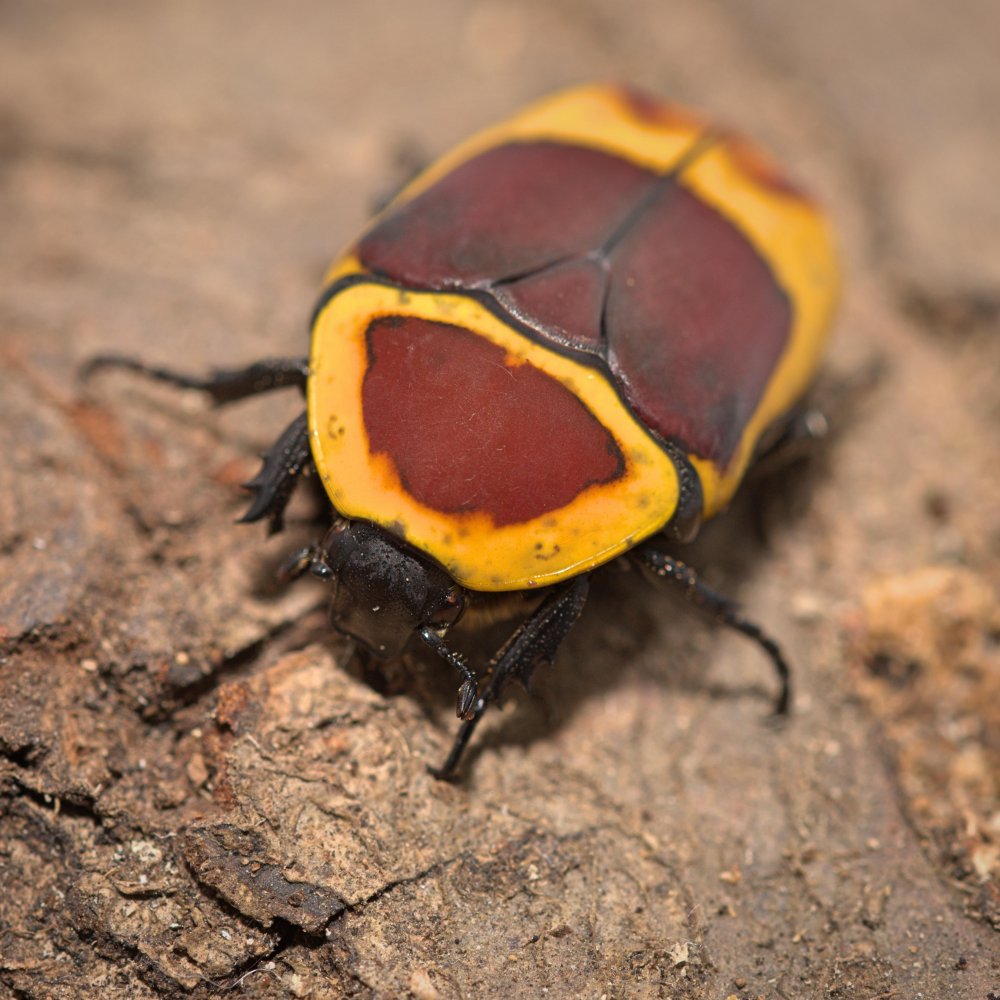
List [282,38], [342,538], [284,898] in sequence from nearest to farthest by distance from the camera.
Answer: [284,898], [342,538], [282,38]

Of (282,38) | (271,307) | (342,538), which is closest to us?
(342,538)

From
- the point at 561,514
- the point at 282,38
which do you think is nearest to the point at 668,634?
the point at 561,514

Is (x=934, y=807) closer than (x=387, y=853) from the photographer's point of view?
No

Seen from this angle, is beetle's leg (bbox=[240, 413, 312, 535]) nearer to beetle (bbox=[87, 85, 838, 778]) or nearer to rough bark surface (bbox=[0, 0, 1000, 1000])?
beetle (bbox=[87, 85, 838, 778])

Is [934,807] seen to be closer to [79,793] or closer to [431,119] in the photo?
[79,793]

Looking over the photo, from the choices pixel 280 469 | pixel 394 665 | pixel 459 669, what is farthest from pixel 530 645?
pixel 280 469

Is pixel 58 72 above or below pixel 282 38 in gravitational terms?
below

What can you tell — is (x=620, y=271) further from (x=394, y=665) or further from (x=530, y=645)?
(x=394, y=665)
